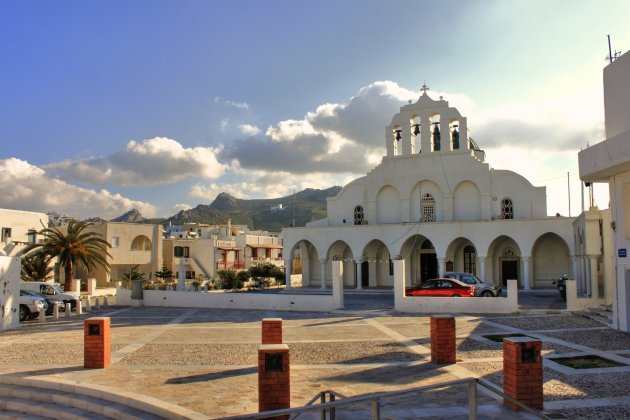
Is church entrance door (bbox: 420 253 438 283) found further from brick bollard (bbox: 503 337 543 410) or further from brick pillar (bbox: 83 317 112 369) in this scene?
brick bollard (bbox: 503 337 543 410)

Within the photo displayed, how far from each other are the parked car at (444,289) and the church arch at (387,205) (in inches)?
550

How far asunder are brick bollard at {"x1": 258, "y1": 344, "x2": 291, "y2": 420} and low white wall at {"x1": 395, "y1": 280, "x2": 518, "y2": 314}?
14.8 metres

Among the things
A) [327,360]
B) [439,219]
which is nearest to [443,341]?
[327,360]

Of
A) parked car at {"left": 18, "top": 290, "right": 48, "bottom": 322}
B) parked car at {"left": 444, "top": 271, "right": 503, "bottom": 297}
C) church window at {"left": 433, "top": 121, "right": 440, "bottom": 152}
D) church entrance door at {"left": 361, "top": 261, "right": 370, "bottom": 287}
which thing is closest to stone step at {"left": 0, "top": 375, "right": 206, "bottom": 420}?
parked car at {"left": 18, "top": 290, "right": 48, "bottom": 322}

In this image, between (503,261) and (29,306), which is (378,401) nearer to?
(29,306)

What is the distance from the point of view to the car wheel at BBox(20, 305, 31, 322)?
20562 millimetres

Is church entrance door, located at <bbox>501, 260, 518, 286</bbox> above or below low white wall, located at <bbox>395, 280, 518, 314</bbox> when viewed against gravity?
above

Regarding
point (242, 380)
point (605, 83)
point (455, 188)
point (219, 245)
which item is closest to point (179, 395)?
point (242, 380)

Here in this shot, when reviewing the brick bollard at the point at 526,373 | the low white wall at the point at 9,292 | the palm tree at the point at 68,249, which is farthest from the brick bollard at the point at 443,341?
the palm tree at the point at 68,249

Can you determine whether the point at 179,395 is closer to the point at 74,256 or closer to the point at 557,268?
the point at 74,256

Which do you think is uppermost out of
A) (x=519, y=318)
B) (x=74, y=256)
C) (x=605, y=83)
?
(x=605, y=83)

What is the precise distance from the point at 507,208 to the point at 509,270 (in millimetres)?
4073

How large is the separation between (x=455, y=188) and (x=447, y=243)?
4050 mm

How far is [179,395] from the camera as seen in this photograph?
8.67 m
